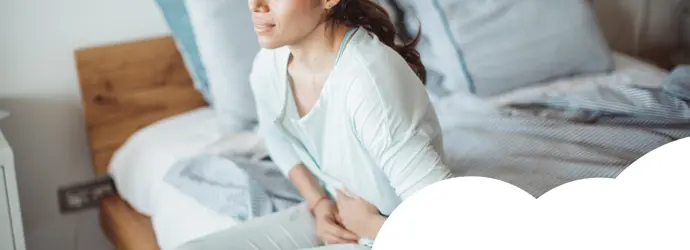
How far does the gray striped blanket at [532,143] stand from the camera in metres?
1.21

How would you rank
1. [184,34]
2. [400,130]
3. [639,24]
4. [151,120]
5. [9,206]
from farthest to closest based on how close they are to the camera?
1. [639,24]
2. [151,120]
3. [184,34]
4. [9,206]
5. [400,130]

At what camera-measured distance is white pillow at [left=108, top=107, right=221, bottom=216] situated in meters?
1.41

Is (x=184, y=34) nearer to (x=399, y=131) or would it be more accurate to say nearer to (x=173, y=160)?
(x=173, y=160)

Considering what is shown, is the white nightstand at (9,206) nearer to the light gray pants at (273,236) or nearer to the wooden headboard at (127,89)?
the wooden headboard at (127,89)

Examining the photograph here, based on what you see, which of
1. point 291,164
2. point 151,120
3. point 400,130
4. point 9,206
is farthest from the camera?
Result: point 151,120

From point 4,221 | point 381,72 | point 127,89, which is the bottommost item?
point 4,221

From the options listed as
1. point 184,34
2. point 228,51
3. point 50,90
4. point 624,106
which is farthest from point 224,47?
point 624,106

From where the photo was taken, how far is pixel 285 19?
35.5 inches

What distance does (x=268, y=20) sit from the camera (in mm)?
917

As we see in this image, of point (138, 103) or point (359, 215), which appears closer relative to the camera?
point (359, 215)

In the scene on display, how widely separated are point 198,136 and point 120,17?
1.14 ft

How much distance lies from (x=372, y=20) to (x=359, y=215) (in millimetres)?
266

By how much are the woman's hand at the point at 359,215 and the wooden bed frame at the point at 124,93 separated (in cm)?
63

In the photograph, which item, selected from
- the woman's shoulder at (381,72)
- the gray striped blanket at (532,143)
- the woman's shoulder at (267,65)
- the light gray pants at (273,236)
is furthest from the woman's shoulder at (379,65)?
the gray striped blanket at (532,143)
